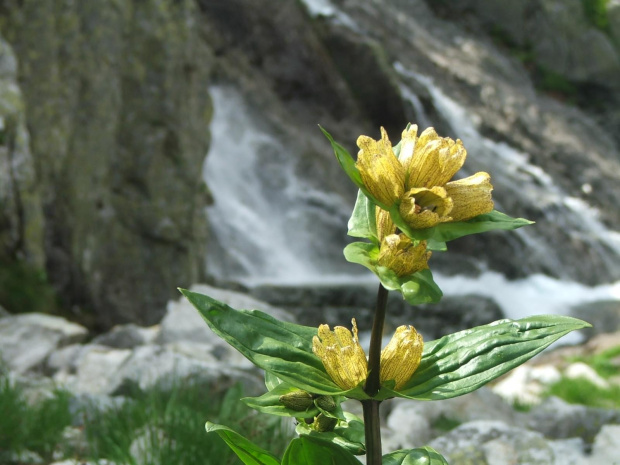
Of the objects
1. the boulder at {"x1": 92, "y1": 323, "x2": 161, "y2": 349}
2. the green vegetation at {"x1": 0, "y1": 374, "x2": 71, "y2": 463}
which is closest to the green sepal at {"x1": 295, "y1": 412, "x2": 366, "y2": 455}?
the green vegetation at {"x1": 0, "y1": 374, "x2": 71, "y2": 463}

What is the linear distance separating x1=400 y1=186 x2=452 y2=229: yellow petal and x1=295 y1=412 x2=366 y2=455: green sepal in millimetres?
464

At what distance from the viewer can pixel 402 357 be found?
125 centimetres

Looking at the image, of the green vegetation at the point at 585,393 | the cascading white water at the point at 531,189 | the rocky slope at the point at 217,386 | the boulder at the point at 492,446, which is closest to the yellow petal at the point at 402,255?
the rocky slope at the point at 217,386

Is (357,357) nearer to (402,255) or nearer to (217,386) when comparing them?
(402,255)

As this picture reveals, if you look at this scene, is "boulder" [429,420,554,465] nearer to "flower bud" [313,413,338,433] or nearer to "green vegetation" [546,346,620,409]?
"flower bud" [313,413,338,433]

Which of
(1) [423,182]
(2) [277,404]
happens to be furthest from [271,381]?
(1) [423,182]

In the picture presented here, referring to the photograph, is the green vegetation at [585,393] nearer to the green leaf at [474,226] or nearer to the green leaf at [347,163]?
the green leaf at [474,226]

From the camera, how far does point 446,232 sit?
116 cm

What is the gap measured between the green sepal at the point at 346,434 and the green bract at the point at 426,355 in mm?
105

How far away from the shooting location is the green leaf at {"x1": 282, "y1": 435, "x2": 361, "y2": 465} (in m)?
1.23

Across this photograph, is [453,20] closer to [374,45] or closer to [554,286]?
[374,45]

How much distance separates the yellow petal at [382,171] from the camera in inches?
46.0

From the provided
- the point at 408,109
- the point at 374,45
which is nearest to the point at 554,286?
the point at 408,109

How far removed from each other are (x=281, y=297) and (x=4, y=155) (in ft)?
18.0
